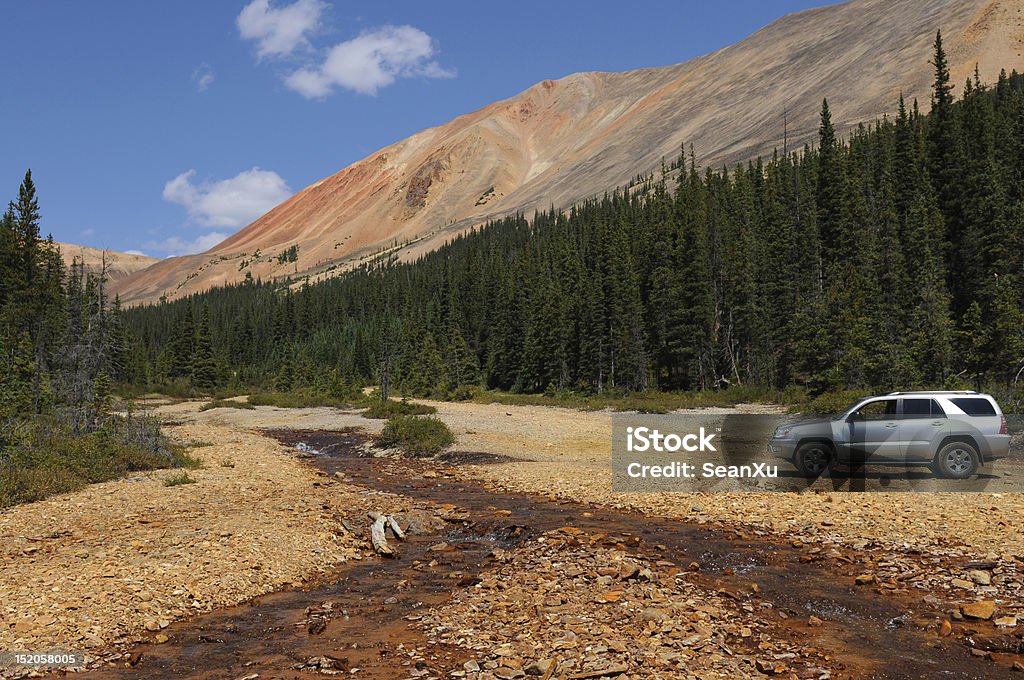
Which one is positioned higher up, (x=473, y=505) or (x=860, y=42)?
(x=860, y=42)

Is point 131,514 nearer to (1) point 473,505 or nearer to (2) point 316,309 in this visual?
(1) point 473,505

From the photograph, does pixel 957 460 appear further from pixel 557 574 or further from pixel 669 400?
pixel 669 400

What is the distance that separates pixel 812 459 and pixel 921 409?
9.50 feet

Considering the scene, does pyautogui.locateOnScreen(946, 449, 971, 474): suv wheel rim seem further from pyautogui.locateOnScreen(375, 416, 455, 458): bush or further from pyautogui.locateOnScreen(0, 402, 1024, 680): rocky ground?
pyautogui.locateOnScreen(375, 416, 455, 458): bush

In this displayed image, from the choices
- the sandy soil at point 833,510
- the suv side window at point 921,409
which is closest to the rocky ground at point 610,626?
the sandy soil at point 833,510

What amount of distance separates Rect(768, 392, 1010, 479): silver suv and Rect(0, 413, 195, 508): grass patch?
21201 mm

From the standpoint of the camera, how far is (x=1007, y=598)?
9.19 meters

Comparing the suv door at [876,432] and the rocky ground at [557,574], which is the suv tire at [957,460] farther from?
the suv door at [876,432]

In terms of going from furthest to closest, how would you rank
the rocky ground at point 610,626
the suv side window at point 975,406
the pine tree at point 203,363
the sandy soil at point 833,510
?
the pine tree at point 203,363 → the suv side window at point 975,406 → the sandy soil at point 833,510 → the rocky ground at point 610,626

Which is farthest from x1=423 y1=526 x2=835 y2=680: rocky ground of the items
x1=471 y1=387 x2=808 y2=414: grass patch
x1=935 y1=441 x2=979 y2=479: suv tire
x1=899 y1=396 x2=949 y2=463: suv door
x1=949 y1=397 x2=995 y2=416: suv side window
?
x1=471 y1=387 x2=808 y2=414: grass patch

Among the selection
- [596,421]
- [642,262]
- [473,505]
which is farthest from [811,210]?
[473,505]

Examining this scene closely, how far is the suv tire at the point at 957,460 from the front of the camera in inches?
610

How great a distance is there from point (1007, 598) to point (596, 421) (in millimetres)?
34799

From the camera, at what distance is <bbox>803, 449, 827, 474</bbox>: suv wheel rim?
16.8 m
